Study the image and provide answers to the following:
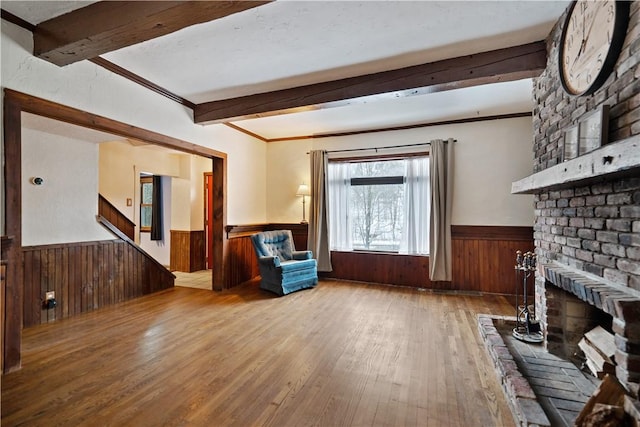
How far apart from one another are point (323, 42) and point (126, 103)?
2.12 metres

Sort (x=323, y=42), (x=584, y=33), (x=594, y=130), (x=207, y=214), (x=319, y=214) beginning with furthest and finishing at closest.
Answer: (x=207, y=214), (x=319, y=214), (x=323, y=42), (x=584, y=33), (x=594, y=130)

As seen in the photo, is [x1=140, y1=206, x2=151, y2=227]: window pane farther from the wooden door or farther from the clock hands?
the clock hands

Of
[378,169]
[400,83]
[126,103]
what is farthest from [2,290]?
[378,169]

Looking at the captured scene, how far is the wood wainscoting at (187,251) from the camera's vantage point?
5871 mm

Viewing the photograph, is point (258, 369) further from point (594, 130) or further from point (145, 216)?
point (145, 216)

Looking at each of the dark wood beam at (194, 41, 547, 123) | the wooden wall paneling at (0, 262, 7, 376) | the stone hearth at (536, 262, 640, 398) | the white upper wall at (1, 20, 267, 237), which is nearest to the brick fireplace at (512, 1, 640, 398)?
the stone hearth at (536, 262, 640, 398)

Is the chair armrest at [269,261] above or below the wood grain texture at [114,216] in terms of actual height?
below

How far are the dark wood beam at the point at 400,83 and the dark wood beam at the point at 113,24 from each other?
1.55 metres

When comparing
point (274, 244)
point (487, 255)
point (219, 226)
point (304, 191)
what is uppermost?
point (304, 191)

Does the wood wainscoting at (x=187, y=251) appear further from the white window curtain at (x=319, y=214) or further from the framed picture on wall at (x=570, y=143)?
the framed picture on wall at (x=570, y=143)

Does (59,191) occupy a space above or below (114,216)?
above

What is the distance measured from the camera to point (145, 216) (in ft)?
22.6

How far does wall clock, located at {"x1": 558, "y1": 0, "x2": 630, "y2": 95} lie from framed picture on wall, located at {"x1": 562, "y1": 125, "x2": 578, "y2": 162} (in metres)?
0.22

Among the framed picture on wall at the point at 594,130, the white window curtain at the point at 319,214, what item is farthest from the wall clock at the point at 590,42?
the white window curtain at the point at 319,214
